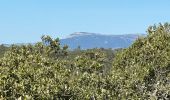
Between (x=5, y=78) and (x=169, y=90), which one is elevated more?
(x=5, y=78)

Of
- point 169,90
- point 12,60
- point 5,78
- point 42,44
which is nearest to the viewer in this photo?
point 5,78

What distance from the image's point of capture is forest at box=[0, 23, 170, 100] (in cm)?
3934

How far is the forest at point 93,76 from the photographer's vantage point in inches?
1549

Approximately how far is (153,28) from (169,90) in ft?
65.4

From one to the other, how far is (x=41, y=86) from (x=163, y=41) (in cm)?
4361

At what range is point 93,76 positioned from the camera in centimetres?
5584

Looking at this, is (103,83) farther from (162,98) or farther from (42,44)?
(42,44)

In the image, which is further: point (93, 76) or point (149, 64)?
point (149, 64)

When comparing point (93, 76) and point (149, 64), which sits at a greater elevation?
point (93, 76)

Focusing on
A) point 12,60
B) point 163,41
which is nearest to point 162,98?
point 163,41

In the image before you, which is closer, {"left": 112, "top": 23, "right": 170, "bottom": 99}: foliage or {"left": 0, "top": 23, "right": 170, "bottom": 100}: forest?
{"left": 0, "top": 23, "right": 170, "bottom": 100}: forest

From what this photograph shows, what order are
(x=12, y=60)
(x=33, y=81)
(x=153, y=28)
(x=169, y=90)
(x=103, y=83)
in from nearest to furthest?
(x=33, y=81) < (x=103, y=83) < (x=12, y=60) < (x=169, y=90) < (x=153, y=28)

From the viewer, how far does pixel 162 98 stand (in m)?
71.8

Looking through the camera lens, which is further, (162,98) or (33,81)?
(162,98)
